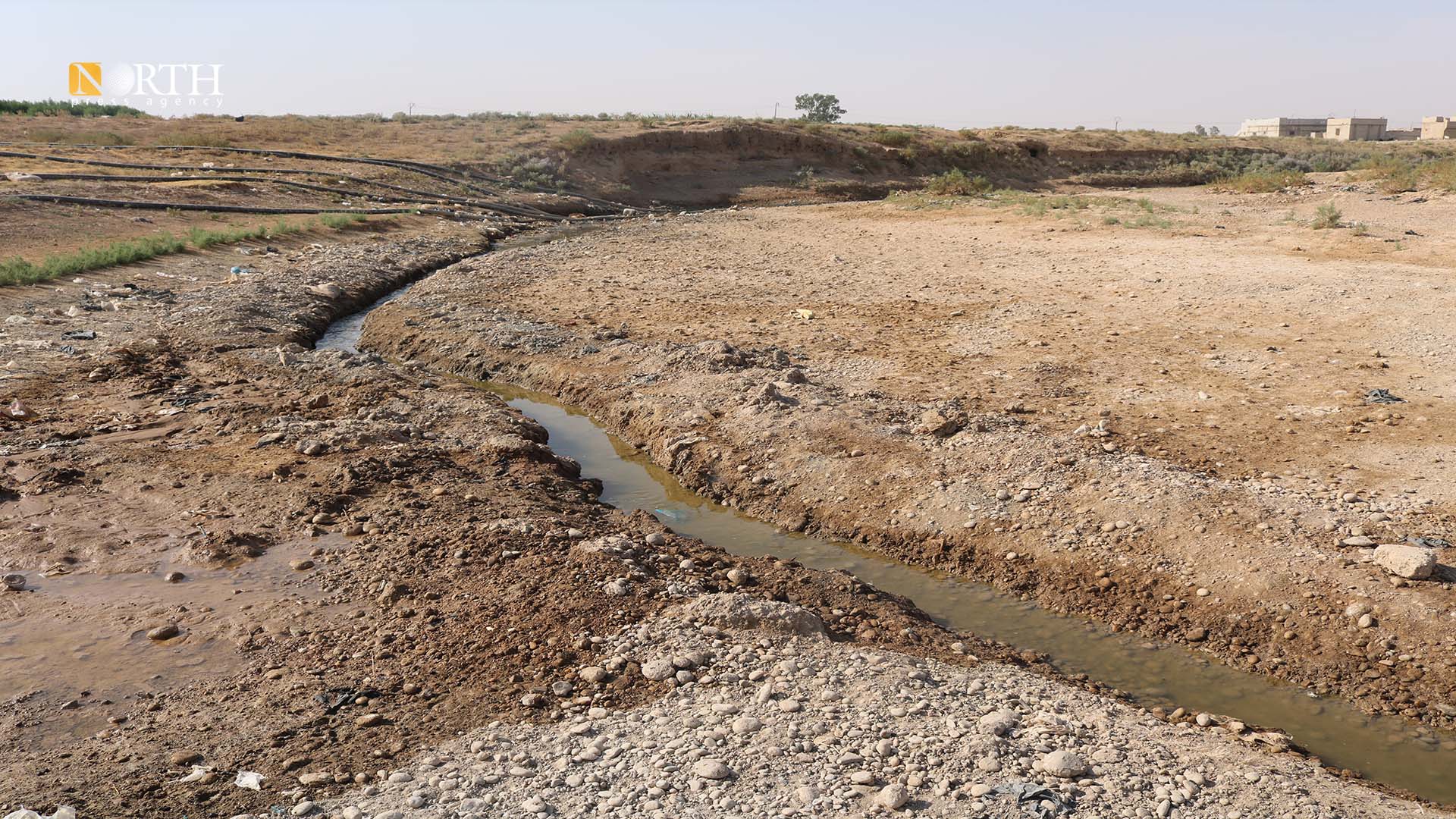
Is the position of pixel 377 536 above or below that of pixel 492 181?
below

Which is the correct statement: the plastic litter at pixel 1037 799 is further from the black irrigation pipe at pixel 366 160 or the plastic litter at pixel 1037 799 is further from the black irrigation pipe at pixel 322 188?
the black irrigation pipe at pixel 366 160

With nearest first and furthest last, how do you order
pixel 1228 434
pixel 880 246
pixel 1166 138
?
pixel 1228 434
pixel 880 246
pixel 1166 138

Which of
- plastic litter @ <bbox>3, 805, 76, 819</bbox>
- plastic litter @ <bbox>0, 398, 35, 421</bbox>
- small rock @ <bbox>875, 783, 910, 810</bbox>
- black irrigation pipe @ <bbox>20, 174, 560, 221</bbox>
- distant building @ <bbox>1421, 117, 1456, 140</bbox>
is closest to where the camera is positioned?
plastic litter @ <bbox>3, 805, 76, 819</bbox>

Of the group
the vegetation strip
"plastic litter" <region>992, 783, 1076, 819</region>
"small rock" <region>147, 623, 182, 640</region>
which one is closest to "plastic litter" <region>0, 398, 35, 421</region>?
"small rock" <region>147, 623, 182, 640</region>

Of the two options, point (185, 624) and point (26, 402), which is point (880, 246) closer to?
point (26, 402)

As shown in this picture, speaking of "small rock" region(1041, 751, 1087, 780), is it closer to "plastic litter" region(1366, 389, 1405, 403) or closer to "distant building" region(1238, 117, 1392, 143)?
"plastic litter" region(1366, 389, 1405, 403)

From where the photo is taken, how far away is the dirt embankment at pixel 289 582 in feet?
11.8

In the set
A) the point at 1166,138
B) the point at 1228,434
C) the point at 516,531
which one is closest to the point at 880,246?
the point at 1228,434

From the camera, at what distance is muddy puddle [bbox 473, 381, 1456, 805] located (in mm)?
3934

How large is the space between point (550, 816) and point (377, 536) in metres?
2.60

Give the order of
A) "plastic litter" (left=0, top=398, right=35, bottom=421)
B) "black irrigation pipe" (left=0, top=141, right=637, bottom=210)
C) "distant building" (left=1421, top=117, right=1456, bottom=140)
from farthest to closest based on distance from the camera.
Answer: "distant building" (left=1421, top=117, right=1456, bottom=140) < "black irrigation pipe" (left=0, top=141, right=637, bottom=210) < "plastic litter" (left=0, top=398, right=35, bottom=421)

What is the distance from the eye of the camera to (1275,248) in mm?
13195

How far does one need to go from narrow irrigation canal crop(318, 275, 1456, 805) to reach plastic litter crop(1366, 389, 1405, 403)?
357 cm

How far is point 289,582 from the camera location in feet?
16.0
